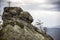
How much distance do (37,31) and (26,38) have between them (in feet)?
4.01

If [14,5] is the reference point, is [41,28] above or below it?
below

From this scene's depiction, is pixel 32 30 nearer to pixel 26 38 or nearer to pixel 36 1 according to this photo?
pixel 26 38

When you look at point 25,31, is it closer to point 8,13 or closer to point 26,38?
point 26,38

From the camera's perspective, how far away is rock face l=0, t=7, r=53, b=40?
9.72 metres

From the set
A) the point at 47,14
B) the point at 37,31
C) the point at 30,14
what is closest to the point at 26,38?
the point at 37,31

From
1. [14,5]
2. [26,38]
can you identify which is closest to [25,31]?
[26,38]

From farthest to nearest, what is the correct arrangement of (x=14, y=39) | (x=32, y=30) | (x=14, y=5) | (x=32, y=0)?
(x=32, y=0) < (x=14, y=5) < (x=32, y=30) < (x=14, y=39)

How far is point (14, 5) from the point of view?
1112 centimetres

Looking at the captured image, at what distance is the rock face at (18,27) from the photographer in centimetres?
972

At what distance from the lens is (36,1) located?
39.0 feet

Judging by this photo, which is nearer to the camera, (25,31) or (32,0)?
(25,31)

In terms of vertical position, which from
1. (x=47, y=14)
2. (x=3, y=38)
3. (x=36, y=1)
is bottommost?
(x=3, y=38)

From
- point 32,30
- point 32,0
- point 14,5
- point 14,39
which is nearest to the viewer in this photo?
point 14,39

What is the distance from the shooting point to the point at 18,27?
1003cm
